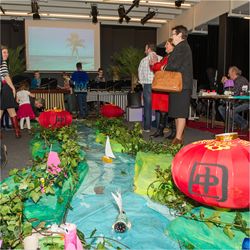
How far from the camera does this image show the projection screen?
479 inches

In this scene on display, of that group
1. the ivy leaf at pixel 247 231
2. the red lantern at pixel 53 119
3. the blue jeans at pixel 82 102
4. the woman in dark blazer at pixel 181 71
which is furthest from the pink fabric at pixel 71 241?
the blue jeans at pixel 82 102

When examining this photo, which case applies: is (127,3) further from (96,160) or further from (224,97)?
(96,160)

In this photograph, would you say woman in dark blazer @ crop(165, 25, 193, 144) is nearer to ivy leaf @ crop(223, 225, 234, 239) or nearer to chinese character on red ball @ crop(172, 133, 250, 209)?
chinese character on red ball @ crop(172, 133, 250, 209)

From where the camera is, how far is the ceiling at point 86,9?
1073 cm

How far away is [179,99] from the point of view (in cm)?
409

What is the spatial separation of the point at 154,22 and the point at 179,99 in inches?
389

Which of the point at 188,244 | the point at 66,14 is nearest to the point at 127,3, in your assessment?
the point at 66,14

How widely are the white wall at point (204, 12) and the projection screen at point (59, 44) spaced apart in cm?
290

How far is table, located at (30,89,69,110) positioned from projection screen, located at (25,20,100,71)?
3.03m

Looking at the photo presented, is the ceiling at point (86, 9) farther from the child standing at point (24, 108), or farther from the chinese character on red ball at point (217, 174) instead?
the chinese character on red ball at point (217, 174)

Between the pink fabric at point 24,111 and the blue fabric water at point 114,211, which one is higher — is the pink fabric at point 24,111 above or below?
above

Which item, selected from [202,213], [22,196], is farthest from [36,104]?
[202,213]

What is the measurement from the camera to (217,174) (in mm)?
1872

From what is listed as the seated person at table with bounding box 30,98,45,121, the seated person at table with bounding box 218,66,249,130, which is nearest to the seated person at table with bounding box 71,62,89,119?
the seated person at table with bounding box 30,98,45,121
